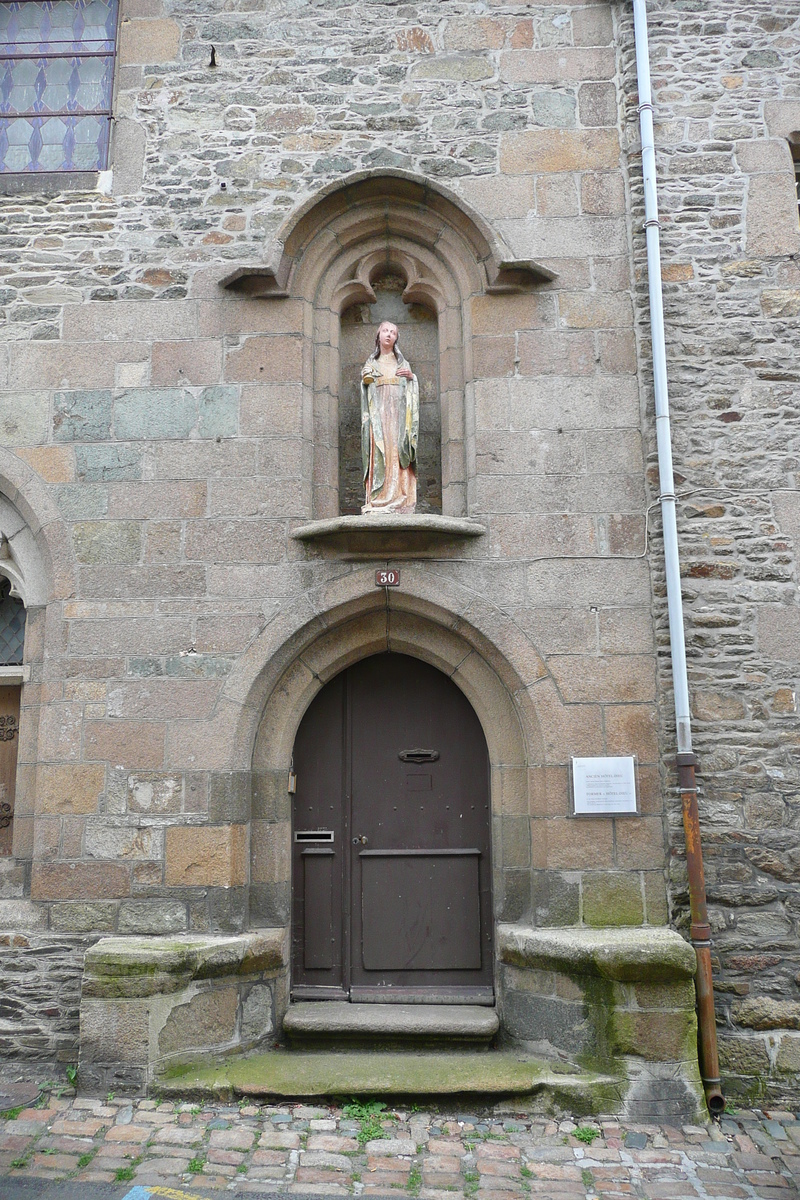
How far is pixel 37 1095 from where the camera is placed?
480cm

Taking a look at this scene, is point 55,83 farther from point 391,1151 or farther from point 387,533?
point 391,1151

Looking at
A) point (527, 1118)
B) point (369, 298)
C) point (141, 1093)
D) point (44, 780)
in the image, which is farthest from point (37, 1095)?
point (369, 298)

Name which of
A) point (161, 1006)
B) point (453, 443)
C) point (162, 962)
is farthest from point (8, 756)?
point (453, 443)

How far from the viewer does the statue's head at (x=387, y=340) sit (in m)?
5.80

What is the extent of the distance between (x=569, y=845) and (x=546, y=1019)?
0.92 m

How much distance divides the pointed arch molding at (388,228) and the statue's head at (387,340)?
0.64 m

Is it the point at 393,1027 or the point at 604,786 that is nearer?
the point at 393,1027

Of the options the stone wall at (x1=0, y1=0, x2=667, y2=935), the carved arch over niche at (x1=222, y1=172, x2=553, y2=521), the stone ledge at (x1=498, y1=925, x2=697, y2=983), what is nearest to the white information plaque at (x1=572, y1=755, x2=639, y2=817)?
the stone wall at (x1=0, y1=0, x2=667, y2=935)

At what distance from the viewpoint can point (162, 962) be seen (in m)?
4.76

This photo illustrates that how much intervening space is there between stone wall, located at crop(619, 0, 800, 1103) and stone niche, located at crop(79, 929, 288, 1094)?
8.06 feet

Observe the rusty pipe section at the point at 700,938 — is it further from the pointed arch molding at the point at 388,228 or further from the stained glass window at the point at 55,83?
the stained glass window at the point at 55,83

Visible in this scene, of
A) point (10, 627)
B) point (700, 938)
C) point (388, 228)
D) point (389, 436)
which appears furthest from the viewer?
point (388, 228)

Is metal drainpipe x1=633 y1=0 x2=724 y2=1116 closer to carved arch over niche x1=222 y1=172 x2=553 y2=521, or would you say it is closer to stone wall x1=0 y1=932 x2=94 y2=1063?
carved arch over niche x1=222 y1=172 x2=553 y2=521

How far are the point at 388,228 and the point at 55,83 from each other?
267 centimetres
